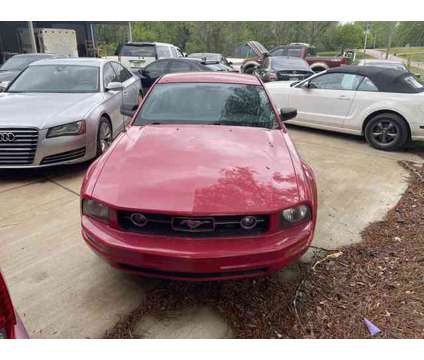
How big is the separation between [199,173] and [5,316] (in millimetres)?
1475

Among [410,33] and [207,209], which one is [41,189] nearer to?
[207,209]

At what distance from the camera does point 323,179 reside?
16.1ft

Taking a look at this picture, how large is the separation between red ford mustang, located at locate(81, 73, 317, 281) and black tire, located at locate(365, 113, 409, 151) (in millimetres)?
4236

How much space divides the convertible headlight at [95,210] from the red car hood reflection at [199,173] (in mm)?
65

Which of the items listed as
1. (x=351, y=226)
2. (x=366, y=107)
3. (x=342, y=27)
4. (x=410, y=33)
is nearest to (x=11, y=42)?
(x=366, y=107)

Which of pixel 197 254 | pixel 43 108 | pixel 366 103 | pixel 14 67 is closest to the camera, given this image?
pixel 197 254

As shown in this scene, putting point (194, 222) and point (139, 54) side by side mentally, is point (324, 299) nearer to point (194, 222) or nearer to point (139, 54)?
point (194, 222)

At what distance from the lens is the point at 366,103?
6.61 meters

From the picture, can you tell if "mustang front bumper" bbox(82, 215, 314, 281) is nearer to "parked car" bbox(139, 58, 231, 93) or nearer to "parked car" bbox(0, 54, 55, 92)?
"parked car" bbox(139, 58, 231, 93)

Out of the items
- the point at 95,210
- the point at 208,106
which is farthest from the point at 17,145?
the point at 95,210

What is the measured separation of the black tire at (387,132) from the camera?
6.27 metres

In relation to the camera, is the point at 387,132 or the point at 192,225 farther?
the point at 387,132

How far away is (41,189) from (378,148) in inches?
223

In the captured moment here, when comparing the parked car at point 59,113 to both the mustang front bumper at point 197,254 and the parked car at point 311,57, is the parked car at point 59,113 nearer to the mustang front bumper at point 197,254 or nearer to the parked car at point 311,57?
the mustang front bumper at point 197,254
